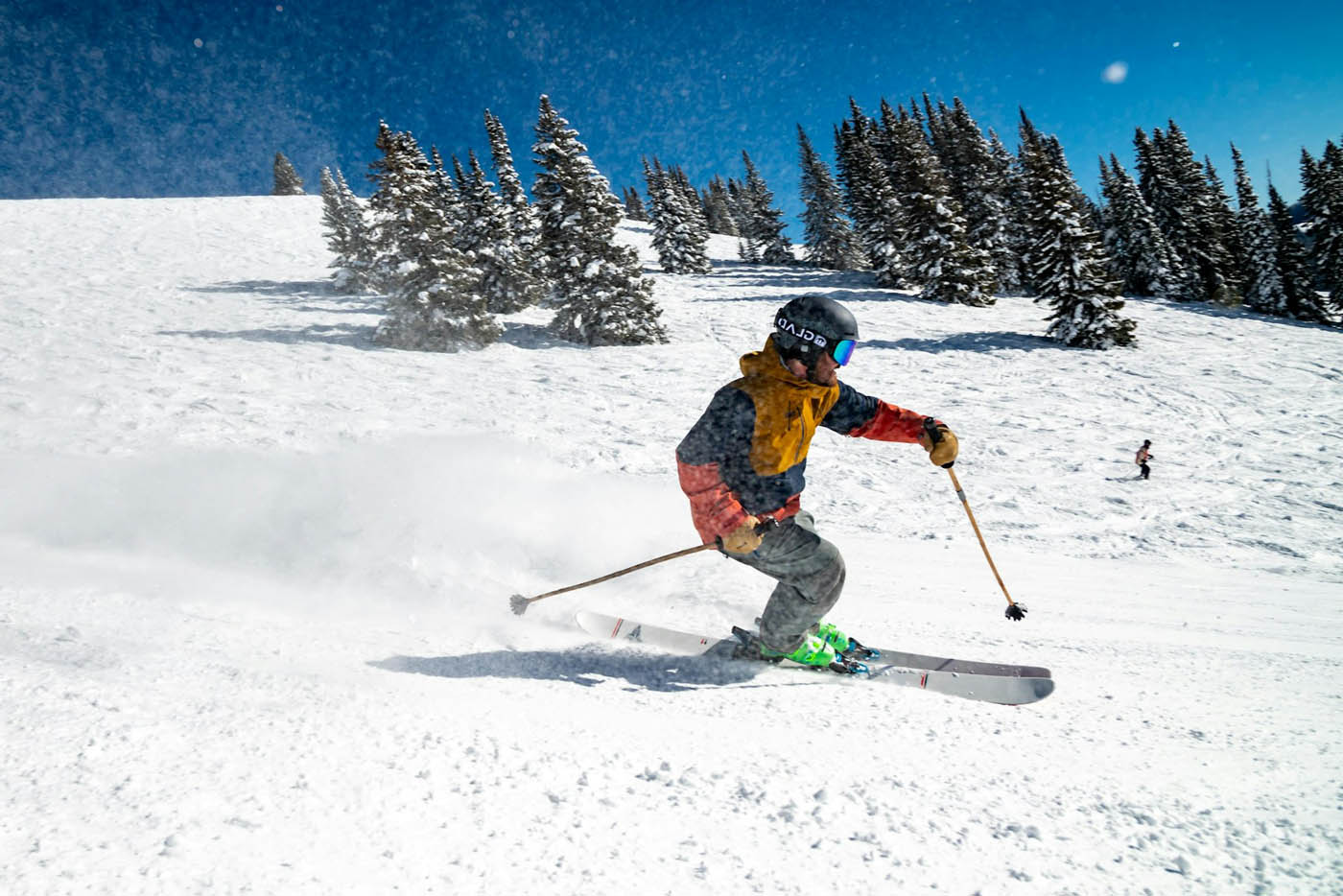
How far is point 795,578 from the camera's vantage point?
4.08 m

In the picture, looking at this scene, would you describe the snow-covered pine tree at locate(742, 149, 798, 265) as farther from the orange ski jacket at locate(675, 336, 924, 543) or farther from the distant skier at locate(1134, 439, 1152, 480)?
the orange ski jacket at locate(675, 336, 924, 543)

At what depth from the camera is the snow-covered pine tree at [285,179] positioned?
73.8m

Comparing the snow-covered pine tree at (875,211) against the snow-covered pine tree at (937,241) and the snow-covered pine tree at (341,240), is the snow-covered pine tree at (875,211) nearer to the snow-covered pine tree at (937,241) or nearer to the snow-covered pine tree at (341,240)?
the snow-covered pine tree at (937,241)

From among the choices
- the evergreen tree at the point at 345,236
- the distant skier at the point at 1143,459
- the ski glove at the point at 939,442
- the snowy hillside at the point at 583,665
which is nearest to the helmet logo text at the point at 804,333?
the ski glove at the point at 939,442

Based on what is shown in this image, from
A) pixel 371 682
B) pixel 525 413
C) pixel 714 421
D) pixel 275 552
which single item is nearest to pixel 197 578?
pixel 275 552

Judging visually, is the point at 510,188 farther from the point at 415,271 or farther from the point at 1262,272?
the point at 1262,272

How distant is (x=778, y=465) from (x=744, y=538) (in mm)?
538

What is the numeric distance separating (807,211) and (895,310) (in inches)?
1173

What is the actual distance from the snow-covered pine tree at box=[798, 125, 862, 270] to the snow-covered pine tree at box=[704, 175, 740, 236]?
3562 cm

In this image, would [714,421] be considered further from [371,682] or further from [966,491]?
[966,491]

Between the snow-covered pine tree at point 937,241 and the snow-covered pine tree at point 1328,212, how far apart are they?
2399cm

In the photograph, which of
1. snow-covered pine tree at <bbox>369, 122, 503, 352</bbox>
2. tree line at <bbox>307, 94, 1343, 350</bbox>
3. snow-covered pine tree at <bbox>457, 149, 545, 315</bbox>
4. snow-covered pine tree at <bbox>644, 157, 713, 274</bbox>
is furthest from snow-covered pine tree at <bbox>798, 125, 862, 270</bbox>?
snow-covered pine tree at <bbox>369, 122, 503, 352</bbox>

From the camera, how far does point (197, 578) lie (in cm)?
480

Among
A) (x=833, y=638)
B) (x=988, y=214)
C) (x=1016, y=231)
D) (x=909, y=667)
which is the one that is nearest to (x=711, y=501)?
(x=833, y=638)
